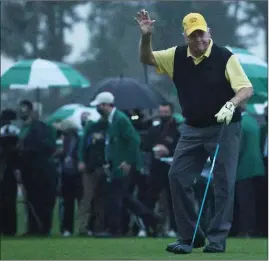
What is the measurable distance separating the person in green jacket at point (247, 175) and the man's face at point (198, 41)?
590 cm

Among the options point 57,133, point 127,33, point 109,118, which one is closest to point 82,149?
point 109,118

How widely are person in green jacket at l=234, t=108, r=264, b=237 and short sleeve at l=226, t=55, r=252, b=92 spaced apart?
5.91m

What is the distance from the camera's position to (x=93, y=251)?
12.6m

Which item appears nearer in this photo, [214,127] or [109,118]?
[214,127]

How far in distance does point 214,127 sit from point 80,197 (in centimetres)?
753

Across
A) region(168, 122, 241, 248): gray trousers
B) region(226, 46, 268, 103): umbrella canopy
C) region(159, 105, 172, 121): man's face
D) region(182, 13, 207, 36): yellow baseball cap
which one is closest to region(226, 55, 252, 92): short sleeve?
region(182, 13, 207, 36): yellow baseball cap

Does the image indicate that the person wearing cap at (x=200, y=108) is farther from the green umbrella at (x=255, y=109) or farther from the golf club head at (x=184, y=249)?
the green umbrella at (x=255, y=109)

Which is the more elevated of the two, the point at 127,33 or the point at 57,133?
the point at 127,33

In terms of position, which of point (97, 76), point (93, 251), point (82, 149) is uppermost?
point (97, 76)

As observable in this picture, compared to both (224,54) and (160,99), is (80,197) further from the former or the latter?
(224,54)

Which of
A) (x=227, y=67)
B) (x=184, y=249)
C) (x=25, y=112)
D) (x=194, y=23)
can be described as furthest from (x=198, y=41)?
(x=25, y=112)

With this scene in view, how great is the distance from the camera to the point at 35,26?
72.2ft

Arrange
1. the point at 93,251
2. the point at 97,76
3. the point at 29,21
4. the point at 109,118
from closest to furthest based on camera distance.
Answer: the point at 93,251
the point at 109,118
the point at 29,21
the point at 97,76

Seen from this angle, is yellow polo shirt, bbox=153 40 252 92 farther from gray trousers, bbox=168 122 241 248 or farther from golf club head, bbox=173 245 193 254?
golf club head, bbox=173 245 193 254
